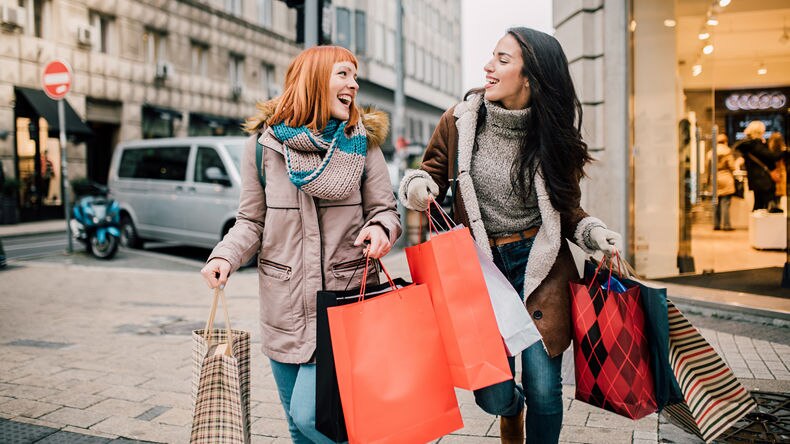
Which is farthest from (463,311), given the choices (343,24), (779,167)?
(343,24)

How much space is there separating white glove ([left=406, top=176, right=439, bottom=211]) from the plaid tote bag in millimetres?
776

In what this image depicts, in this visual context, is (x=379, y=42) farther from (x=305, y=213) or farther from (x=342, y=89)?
(x=305, y=213)

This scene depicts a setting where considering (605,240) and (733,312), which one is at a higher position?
(605,240)

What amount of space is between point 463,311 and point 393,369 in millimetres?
292

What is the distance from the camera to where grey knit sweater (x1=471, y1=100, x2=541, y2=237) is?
2.59 meters

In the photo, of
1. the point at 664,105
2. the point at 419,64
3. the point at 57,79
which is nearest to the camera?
the point at 664,105

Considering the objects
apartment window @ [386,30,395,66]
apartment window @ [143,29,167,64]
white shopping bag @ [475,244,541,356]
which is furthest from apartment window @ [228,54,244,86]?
white shopping bag @ [475,244,541,356]

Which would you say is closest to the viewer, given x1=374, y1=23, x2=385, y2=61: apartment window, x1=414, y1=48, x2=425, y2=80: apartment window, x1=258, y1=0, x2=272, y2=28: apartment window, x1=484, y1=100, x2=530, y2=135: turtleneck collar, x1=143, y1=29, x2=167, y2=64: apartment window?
x1=484, y1=100, x2=530, y2=135: turtleneck collar

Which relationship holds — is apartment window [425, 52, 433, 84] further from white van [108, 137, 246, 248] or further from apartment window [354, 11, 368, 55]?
white van [108, 137, 246, 248]

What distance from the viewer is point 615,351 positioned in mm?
2377

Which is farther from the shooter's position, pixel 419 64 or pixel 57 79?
pixel 419 64

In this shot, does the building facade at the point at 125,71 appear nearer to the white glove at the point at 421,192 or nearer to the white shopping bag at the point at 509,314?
the white glove at the point at 421,192

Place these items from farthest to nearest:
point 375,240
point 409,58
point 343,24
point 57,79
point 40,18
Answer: point 409,58 → point 343,24 → point 40,18 → point 57,79 → point 375,240

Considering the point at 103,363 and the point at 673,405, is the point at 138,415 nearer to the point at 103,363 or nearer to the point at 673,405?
the point at 103,363
